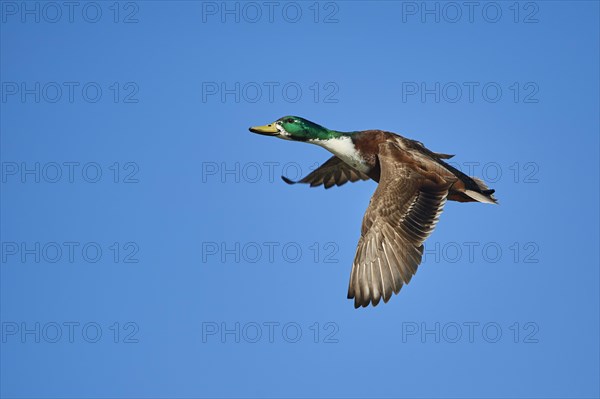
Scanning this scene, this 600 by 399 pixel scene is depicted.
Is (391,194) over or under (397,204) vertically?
over

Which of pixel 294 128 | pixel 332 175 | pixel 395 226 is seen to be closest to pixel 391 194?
pixel 395 226

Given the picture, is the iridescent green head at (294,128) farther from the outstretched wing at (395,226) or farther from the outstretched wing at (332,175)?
the outstretched wing at (332,175)

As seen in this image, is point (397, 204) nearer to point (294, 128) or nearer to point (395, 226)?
point (395, 226)

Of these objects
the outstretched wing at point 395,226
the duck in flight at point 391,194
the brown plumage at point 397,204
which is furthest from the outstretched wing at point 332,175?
the outstretched wing at point 395,226

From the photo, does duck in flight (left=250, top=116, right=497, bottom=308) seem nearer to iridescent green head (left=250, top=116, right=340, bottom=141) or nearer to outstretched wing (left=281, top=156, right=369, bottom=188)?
iridescent green head (left=250, top=116, right=340, bottom=141)

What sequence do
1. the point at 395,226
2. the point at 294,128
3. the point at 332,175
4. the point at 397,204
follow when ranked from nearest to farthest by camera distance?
the point at 395,226 → the point at 397,204 → the point at 294,128 → the point at 332,175

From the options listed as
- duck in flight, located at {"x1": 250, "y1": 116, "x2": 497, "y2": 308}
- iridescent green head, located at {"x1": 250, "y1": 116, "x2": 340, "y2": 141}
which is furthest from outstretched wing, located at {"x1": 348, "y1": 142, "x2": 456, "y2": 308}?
iridescent green head, located at {"x1": 250, "y1": 116, "x2": 340, "y2": 141}

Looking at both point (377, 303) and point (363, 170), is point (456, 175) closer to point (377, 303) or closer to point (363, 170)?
point (363, 170)

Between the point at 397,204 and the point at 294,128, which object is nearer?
the point at 397,204
